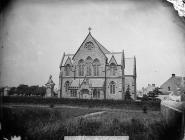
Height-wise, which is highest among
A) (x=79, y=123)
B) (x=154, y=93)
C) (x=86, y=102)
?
(x=154, y=93)

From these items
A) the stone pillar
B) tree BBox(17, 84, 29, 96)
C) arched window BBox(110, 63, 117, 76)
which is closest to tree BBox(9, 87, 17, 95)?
tree BBox(17, 84, 29, 96)

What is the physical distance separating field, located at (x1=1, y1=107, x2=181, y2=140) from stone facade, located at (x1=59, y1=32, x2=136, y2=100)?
0.22m

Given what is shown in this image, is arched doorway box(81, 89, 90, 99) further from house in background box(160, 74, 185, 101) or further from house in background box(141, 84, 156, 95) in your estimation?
house in background box(160, 74, 185, 101)

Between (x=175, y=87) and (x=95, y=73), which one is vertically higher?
(x=95, y=73)

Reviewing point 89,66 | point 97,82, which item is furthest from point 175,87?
point 89,66

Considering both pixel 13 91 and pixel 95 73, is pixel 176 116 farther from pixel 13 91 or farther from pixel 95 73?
pixel 13 91

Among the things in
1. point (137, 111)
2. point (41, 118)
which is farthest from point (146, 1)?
point (41, 118)

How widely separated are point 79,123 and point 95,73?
0.63m

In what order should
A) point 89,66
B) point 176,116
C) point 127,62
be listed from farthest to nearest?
point 89,66, point 127,62, point 176,116

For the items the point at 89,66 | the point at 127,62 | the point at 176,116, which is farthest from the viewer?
the point at 89,66

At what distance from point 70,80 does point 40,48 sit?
53cm

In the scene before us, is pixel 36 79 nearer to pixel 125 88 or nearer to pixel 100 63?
pixel 100 63

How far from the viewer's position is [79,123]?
2.90 metres

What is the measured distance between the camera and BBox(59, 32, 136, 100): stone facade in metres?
3.06
